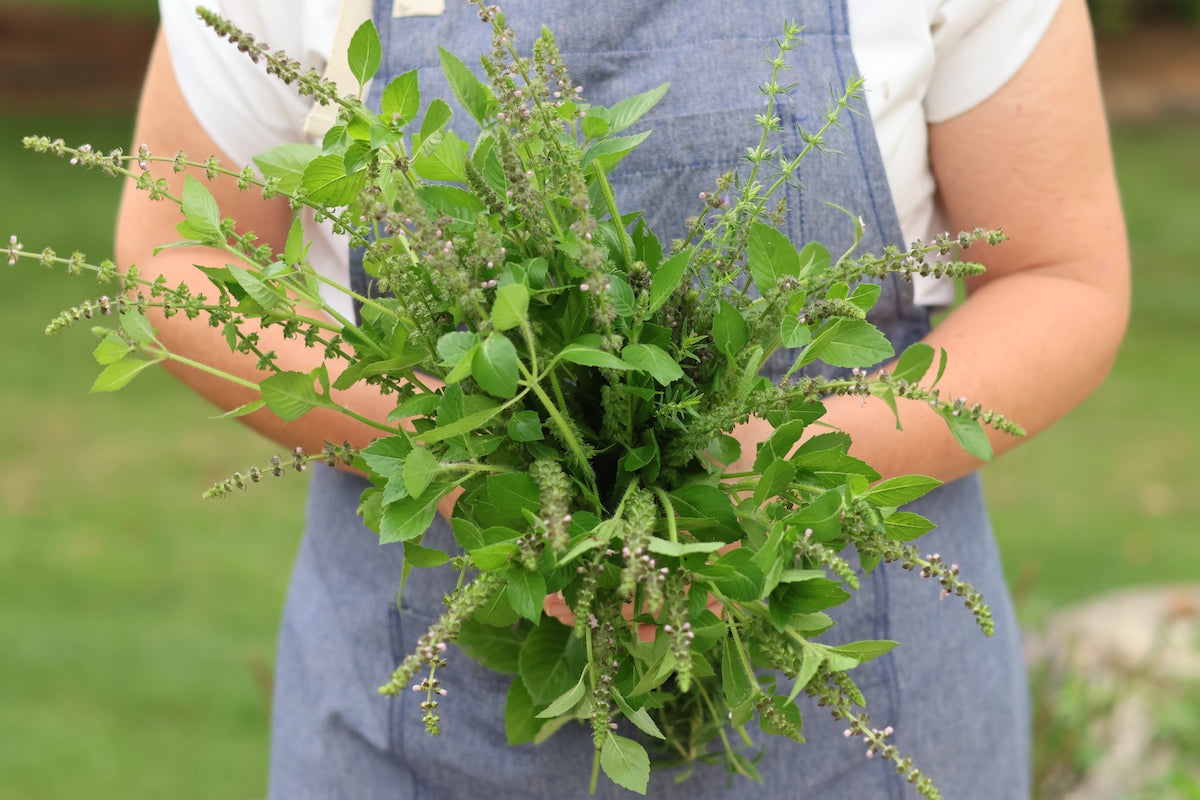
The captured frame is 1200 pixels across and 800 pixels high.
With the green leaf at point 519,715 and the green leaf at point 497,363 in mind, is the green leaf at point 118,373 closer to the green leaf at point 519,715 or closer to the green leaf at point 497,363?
the green leaf at point 497,363

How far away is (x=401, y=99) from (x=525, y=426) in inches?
9.9

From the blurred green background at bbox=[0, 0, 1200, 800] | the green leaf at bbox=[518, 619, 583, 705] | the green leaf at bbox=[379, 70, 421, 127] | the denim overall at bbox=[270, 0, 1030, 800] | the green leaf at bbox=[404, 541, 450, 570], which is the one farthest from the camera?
the blurred green background at bbox=[0, 0, 1200, 800]

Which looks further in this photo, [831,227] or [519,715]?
[831,227]

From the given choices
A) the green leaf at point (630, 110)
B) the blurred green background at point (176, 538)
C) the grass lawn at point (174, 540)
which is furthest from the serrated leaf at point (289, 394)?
the grass lawn at point (174, 540)

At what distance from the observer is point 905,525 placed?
98 cm

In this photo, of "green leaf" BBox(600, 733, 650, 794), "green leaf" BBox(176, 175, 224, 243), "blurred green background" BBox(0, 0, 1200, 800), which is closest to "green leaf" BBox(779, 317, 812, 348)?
"green leaf" BBox(600, 733, 650, 794)

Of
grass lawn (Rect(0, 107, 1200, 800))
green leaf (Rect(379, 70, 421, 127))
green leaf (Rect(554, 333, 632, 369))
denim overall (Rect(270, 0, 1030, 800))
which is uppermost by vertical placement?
green leaf (Rect(379, 70, 421, 127))

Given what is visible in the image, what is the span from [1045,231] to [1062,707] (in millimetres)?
1835

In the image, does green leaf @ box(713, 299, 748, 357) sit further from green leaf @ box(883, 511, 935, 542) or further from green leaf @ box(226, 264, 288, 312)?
green leaf @ box(226, 264, 288, 312)

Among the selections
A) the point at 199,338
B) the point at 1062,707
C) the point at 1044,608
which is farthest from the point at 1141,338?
the point at 199,338

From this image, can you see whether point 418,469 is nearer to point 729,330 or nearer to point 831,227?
point 729,330

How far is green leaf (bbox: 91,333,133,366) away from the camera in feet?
3.18

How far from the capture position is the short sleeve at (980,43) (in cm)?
135

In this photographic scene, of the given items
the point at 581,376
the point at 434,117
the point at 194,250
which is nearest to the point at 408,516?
the point at 581,376
